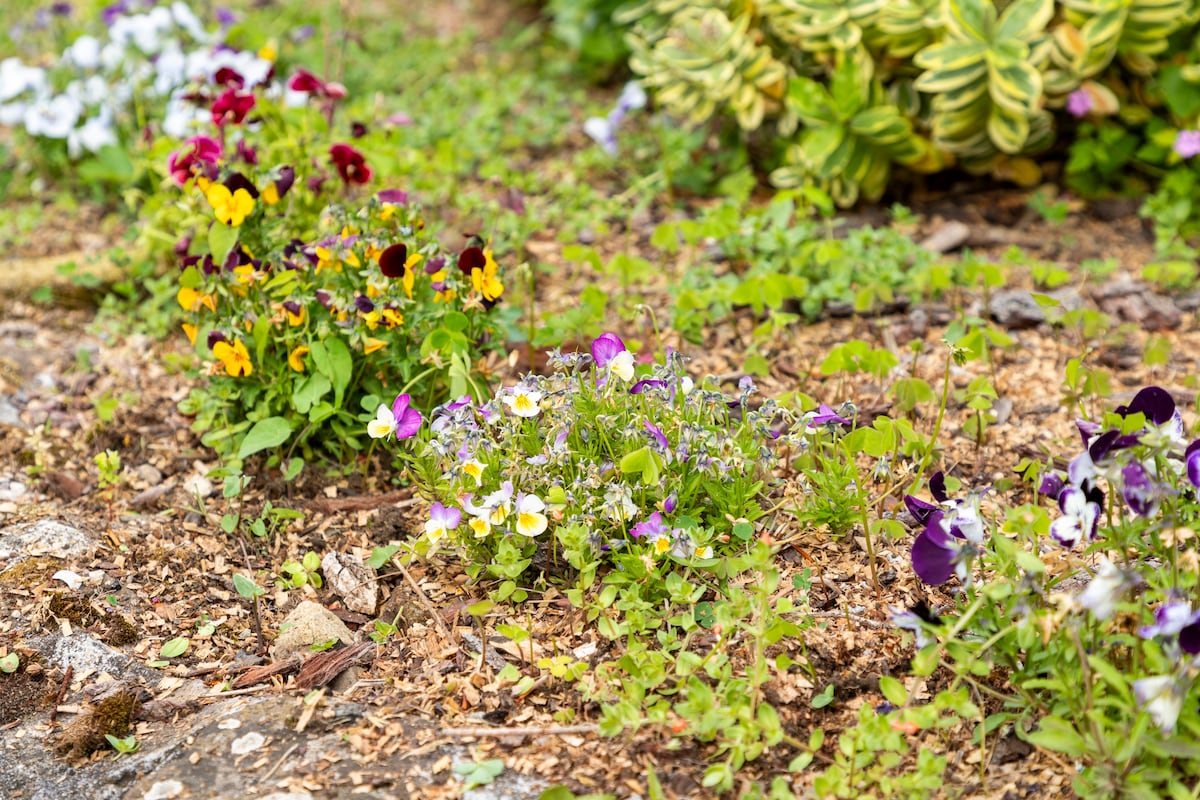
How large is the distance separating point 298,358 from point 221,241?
14.6 inches

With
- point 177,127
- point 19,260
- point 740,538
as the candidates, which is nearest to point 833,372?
point 740,538

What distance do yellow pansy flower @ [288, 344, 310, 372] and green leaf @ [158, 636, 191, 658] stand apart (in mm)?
740

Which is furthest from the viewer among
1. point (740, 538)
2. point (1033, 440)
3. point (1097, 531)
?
point (1033, 440)

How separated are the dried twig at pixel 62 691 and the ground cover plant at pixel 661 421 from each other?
2.3 inches

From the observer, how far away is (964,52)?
148 inches

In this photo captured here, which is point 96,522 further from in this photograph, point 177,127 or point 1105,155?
point 1105,155

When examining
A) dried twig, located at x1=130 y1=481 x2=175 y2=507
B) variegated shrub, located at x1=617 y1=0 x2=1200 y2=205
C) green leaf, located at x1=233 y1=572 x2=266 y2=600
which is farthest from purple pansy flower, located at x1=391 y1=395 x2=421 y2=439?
variegated shrub, located at x1=617 y1=0 x2=1200 y2=205

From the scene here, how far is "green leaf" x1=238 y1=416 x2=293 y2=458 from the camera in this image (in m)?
2.75

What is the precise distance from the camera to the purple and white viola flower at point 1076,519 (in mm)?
1960

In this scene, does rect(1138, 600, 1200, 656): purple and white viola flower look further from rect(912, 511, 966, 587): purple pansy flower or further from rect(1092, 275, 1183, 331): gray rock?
rect(1092, 275, 1183, 331): gray rock

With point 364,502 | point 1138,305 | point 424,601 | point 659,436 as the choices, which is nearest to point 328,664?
point 424,601

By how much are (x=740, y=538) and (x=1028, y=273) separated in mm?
1943

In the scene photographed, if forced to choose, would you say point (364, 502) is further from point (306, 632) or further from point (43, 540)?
point (43, 540)

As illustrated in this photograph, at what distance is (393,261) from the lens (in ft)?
8.61
